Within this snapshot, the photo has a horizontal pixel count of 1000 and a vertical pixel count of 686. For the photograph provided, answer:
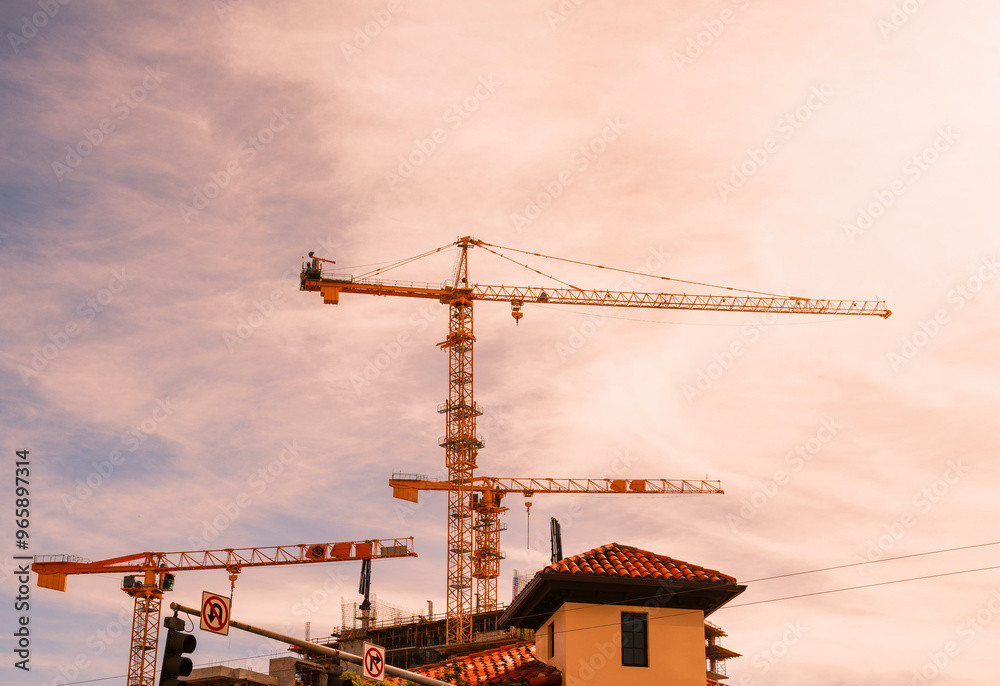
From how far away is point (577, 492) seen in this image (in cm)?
12300

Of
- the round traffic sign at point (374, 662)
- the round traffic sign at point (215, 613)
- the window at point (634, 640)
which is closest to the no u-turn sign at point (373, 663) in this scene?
the round traffic sign at point (374, 662)

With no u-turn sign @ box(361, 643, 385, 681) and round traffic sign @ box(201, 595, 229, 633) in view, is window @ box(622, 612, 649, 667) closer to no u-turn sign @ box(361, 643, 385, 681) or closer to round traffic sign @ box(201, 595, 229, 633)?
no u-turn sign @ box(361, 643, 385, 681)

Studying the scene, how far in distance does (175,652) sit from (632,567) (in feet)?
54.7

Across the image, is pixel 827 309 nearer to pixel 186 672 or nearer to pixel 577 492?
pixel 577 492

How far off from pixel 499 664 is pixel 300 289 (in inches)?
3462

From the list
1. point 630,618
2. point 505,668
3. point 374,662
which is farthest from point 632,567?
point 374,662

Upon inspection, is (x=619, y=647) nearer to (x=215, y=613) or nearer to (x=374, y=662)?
(x=374, y=662)

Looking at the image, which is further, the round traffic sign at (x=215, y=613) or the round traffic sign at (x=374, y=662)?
the round traffic sign at (x=374, y=662)

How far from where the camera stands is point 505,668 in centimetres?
3178

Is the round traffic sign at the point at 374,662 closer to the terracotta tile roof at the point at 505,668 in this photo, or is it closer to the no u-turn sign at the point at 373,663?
the no u-turn sign at the point at 373,663

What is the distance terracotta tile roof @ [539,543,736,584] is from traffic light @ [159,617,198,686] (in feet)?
46.9

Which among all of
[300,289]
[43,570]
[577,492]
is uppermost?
[300,289]

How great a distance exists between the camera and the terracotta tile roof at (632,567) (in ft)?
96.1

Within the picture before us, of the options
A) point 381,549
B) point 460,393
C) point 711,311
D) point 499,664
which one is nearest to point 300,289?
point 460,393
